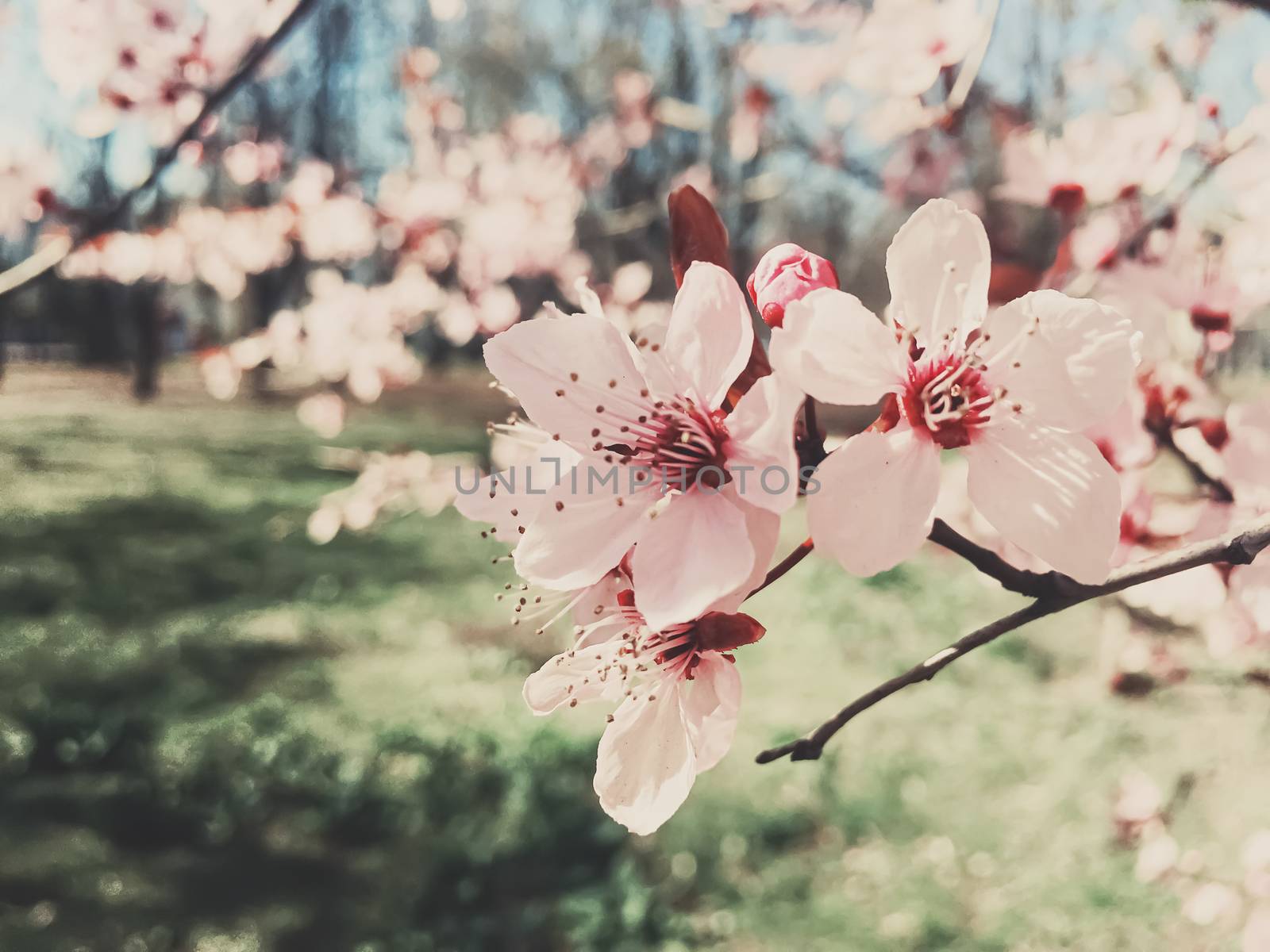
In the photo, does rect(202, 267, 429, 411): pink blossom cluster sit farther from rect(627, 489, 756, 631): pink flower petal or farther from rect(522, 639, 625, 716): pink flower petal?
rect(627, 489, 756, 631): pink flower petal

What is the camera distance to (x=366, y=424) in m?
11.0

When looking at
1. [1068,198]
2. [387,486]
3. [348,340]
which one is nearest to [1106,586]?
[1068,198]

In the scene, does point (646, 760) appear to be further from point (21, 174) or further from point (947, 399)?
point (21, 174)

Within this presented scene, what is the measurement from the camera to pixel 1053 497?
22.1 inches

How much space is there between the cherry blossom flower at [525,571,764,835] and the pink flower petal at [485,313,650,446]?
11 centimetres

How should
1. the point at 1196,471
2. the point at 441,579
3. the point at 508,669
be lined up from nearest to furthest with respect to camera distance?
the point at 1196,471 < the point at 508,669 < the point at 441,579

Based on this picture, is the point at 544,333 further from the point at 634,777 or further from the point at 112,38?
the point at 112,38

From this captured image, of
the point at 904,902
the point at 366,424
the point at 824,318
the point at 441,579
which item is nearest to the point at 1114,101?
the point at 904,902

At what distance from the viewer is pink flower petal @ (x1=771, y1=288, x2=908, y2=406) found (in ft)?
1.75

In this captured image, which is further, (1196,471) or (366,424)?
(366,424)

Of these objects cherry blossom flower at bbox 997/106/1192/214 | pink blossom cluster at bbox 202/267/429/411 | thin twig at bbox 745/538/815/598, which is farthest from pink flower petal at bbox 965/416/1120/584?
pink blossom cluster at bbox 202/267/429/411

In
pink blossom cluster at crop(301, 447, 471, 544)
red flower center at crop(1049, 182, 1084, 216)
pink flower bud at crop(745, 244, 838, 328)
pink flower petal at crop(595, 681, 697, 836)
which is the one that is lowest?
pink blossom cluster at crop(301, 447, 471, 544)

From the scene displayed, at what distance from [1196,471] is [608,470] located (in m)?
0.87

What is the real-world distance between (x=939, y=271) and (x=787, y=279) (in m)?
0.10
